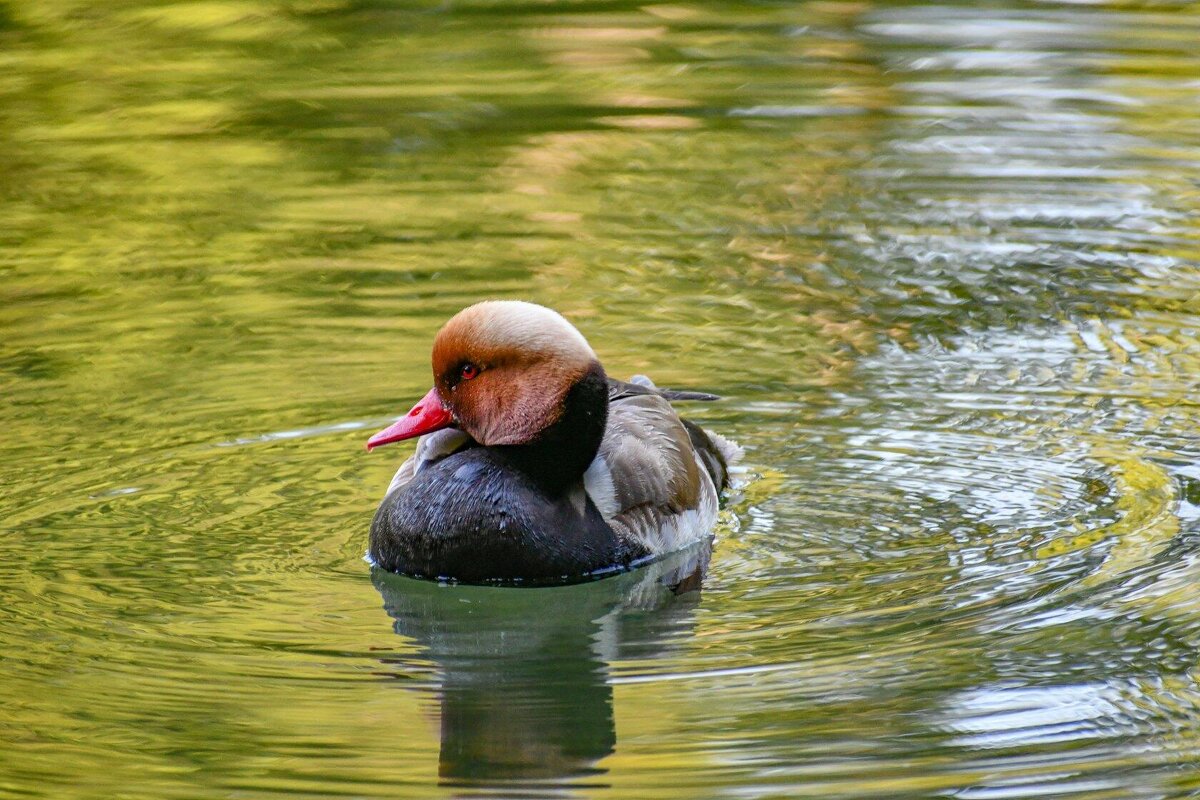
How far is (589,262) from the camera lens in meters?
10.7

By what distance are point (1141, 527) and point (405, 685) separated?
9.19 feet

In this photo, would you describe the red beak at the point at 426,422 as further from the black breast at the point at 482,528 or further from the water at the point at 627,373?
the water at the point at 627,373

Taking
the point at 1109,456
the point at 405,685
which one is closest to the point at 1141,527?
the point at 1109,456

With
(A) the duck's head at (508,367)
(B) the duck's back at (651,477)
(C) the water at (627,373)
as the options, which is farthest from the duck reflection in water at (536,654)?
(A) the duck's head at (508,367)

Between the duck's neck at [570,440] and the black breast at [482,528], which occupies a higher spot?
the duck's neck at [570,440]

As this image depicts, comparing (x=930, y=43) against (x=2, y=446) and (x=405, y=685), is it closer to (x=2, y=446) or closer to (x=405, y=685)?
(x=2, y=446)

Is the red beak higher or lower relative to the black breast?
higher

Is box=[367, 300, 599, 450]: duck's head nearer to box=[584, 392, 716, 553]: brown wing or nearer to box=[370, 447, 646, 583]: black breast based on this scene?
box=[370, 447, 646, 583]: black breast

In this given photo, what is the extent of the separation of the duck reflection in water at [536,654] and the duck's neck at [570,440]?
0.40 meters

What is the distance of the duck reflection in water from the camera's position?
17.7 feet

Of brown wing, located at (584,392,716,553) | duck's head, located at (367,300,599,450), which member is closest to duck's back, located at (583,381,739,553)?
brown wing, located at (584,392,716,553)

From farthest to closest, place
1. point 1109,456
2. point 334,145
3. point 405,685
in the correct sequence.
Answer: point 334,145 → point 1109,456 → point 405,685

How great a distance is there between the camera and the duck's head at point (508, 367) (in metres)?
6.68

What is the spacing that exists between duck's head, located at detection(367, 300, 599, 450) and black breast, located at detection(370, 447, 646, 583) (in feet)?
0.54
